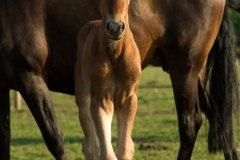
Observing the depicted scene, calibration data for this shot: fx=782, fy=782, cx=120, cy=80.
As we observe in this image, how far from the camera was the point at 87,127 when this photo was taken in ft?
20.8

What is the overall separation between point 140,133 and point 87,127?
223 inches

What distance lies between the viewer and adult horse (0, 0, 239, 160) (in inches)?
290

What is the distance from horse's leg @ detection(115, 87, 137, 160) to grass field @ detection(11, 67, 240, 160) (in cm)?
303

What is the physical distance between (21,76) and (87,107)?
4.01 feet

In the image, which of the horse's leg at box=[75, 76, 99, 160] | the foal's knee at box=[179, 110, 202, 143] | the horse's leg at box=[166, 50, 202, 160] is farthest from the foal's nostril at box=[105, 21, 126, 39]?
the foal's knee at box=[179, 110, 202, 143]

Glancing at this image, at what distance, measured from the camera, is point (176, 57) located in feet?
25.5

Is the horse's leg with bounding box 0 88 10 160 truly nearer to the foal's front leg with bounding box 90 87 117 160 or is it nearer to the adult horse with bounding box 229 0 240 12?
the foal's front leg with bounding box 90 87 117 160

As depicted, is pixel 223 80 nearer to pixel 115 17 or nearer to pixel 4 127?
pixel 4 127

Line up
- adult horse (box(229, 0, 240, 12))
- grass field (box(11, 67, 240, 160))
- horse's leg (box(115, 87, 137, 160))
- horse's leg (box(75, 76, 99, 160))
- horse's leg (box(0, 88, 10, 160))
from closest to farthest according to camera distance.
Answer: horse's leg (box(115, 87, 137, 160))
horse's leg (box(75, 76, 99, 160))
horse's leg (box(0, 88, 10, 160))
grass field (box(11, 67, 240, 160))
adult horse (box(229, 0, 240, 12))

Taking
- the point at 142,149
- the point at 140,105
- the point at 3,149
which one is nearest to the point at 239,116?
the point at 142,149

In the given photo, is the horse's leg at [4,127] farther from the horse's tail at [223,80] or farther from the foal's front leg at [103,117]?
the foal's front leg at [103,117]

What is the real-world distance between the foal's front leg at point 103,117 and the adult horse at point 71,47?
5.35ft

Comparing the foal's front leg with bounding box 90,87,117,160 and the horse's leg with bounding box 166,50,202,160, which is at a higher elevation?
the foal's front leg with bounding box 90,87,117,160

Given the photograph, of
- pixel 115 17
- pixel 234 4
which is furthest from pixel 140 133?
pixel 115 17
